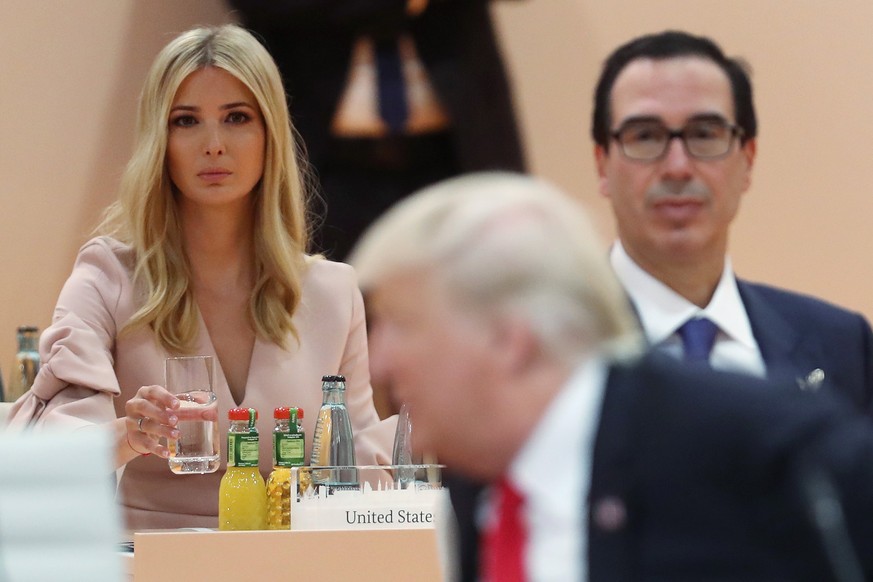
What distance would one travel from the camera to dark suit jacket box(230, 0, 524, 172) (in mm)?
3254

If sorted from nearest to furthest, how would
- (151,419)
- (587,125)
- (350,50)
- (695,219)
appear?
(695,219), (151,419), (350,50), (587,125)

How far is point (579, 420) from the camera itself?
102cm

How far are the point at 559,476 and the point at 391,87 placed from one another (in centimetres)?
235

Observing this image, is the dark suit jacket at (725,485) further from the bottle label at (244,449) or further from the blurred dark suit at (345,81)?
the blurred dark suit at (345,81)

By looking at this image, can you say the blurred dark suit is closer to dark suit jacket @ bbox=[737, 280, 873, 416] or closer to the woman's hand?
the woman's hand

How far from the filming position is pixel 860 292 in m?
3.58

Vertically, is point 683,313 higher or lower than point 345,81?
lower

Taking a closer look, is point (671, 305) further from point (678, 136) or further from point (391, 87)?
point (391, 87)

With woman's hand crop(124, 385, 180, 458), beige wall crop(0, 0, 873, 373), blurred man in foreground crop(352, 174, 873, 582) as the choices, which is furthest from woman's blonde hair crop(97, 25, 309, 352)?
blurred man in foreground crop(352, 174, 873, 582)

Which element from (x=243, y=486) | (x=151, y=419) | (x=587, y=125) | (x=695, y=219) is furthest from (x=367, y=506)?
(x=587, y=125)

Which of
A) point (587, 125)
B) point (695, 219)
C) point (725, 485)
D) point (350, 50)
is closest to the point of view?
point (725, 485)

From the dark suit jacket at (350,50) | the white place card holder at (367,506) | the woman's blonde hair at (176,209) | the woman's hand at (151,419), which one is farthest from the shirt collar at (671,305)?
the dark suit jacket at (350,50)

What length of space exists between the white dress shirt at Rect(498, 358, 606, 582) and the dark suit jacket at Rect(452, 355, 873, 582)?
0.6 inches

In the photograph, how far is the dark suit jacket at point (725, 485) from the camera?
96 cm
